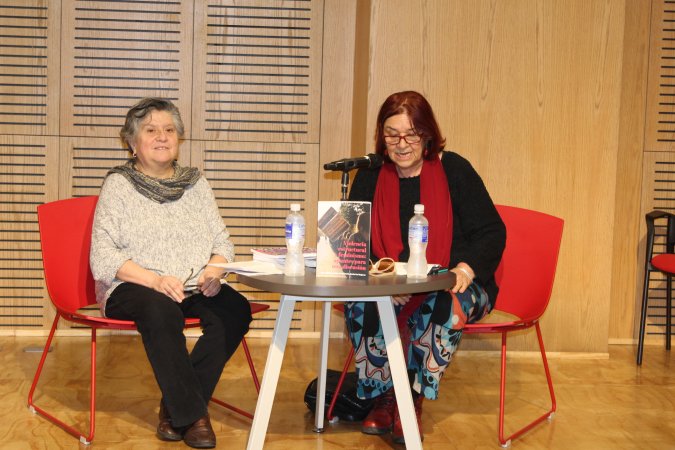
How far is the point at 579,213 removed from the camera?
446 cm

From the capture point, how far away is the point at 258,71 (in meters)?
4.76

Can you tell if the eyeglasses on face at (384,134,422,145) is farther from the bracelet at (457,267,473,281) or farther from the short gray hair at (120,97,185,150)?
the short gray hair at (120,97,185,150)

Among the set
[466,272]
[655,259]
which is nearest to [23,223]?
[466,272]

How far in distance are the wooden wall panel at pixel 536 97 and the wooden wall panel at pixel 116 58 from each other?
122cm

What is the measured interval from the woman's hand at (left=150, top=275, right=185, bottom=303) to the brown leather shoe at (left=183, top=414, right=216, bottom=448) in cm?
45

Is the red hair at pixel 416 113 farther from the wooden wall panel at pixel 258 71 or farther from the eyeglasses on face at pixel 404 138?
the wooden wall panel at pixel 258 71

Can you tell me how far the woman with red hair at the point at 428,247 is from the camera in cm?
298

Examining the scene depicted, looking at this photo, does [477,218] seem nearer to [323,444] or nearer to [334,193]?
[323,444]

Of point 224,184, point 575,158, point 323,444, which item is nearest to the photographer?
point 323,444

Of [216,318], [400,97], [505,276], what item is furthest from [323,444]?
[400,97]

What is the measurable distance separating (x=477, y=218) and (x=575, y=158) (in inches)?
58.0

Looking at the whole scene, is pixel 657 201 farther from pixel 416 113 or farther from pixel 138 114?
pixel 138 114

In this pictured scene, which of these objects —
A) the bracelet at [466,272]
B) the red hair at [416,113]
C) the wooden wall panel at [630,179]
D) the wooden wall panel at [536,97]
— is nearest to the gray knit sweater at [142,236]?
the red hair at [416,113]

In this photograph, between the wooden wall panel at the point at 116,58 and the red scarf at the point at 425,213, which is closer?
the red scarf at the point at 425,213
